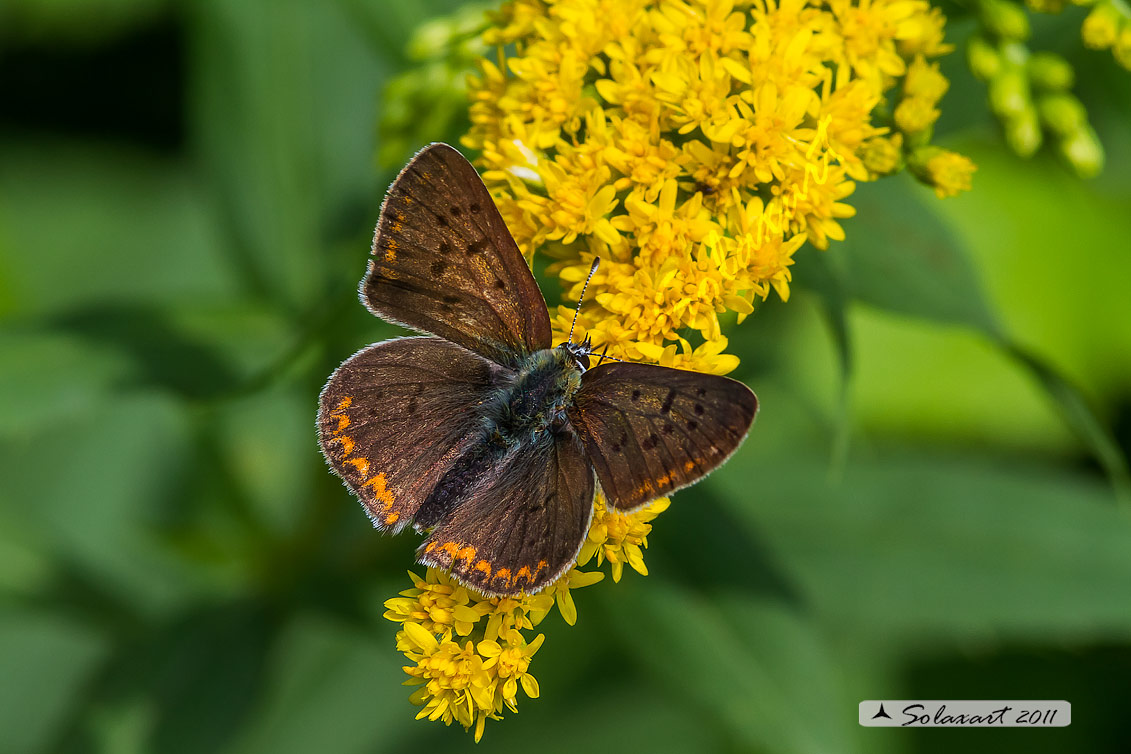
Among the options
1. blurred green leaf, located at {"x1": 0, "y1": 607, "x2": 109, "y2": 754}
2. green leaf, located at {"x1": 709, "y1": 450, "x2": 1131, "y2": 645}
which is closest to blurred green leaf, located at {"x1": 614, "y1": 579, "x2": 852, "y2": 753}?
green leaf, located at {"x1": 709, "y1": 450, "x2": 1131, "y2": 645}

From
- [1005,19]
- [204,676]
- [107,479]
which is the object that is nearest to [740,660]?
[204,676]

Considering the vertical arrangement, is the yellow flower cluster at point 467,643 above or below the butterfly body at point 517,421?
below

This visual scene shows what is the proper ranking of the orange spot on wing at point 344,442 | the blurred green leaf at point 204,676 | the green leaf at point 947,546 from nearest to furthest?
1. the orange spot on wing at point 344,442
2. the blurred green leaf at point 204,676
3. the green leaf at point 947,546

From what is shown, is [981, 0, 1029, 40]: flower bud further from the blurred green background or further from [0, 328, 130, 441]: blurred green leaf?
[0, 328, 130, 441]: blurred green leaf

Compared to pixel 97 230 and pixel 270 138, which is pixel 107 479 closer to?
pixel 97 230

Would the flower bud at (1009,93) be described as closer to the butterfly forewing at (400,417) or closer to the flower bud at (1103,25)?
the flower bud at (1103,25)

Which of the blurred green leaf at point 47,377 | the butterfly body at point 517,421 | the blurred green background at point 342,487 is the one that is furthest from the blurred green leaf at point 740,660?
the blurred green leaf at point 47,377

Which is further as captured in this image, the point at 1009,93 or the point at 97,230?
the point at 97,230

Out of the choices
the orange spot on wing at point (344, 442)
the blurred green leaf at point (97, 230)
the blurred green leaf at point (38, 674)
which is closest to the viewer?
the orange spot on wing at point (344, 442)
